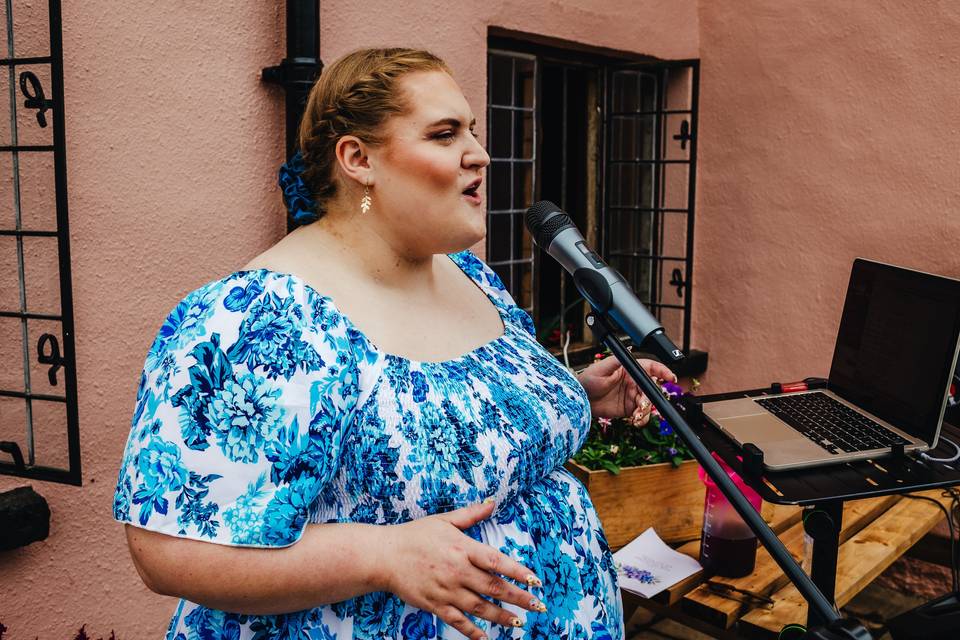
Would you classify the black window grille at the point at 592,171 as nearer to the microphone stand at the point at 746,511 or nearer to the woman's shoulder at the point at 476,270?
the woman's shoulder at the point at 476,270

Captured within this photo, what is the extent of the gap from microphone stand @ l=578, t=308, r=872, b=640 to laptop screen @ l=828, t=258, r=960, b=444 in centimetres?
90

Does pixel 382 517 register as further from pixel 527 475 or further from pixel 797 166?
pixel 797 166

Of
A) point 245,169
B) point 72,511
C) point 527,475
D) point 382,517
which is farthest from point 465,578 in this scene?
point 245,169

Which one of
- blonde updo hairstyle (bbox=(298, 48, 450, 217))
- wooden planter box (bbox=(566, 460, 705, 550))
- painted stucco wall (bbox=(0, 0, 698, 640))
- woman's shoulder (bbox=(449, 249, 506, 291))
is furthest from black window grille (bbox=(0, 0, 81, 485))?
wooden planter box (bbox=(566, 460, 705, 550))

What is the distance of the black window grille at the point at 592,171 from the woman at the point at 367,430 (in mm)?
2118

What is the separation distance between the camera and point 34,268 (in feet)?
7.41

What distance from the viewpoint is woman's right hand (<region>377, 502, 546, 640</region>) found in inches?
46.5

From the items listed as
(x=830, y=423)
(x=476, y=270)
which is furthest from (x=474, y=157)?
(x=830, y=423)

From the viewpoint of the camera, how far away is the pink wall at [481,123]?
2.29m

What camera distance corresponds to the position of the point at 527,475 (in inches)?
58.4

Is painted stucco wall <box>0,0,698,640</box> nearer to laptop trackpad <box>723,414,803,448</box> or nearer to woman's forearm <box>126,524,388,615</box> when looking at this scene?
woman's forearm <box>126,524,388,615</box>

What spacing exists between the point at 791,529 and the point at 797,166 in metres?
1.94

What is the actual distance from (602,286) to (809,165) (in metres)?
2.98

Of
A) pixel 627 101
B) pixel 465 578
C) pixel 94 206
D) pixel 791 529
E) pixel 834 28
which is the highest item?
pixel 834 28
